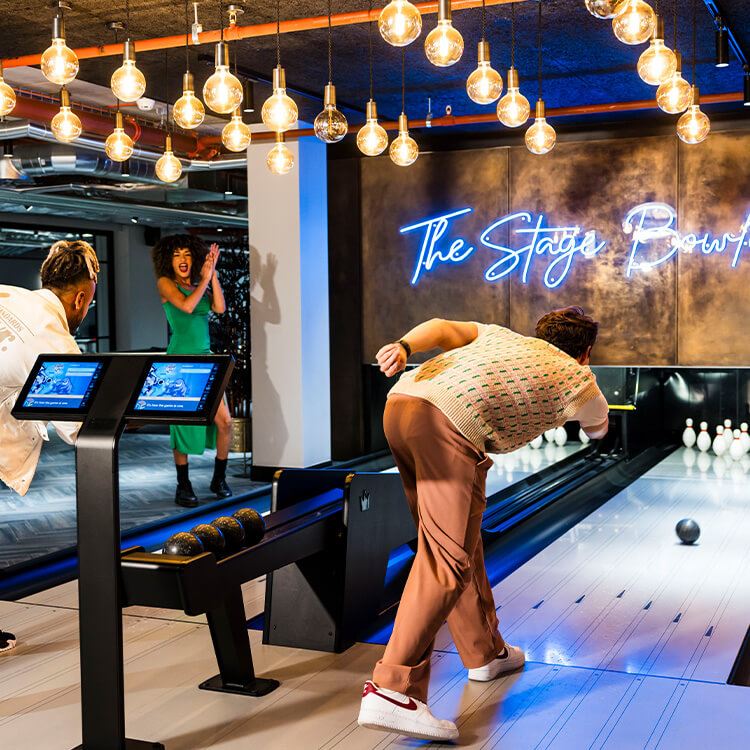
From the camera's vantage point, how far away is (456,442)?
279cm

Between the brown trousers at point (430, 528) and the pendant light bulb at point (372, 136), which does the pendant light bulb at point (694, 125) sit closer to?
the pendant light bulb at point (372, 136)

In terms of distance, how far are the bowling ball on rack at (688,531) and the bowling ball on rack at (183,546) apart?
3.21 metres

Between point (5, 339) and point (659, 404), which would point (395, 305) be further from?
point (5, 339)

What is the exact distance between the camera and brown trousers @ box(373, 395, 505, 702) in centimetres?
275

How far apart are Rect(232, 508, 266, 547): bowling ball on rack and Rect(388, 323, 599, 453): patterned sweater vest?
639 mm

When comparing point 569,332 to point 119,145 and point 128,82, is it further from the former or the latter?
point 119,145

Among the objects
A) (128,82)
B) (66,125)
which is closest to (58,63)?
(128,82)

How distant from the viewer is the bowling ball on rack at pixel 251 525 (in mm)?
3098

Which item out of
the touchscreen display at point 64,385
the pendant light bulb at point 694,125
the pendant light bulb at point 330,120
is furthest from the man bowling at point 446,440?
the pendant light bulb at point 694,125

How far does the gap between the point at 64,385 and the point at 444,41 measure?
161cm

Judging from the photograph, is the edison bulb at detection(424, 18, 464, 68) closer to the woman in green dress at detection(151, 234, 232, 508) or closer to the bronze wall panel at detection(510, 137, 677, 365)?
the woman in green dress at detection(151, 234, 232, 508)

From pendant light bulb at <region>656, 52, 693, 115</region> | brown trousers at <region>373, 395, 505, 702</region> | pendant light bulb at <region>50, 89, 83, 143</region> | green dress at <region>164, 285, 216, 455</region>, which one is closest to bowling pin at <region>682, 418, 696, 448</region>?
green dress at <region>164, 285, 216, 455</region>

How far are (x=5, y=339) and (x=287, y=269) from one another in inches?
161

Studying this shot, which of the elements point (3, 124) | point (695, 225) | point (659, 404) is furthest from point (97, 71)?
point (659, 404)
